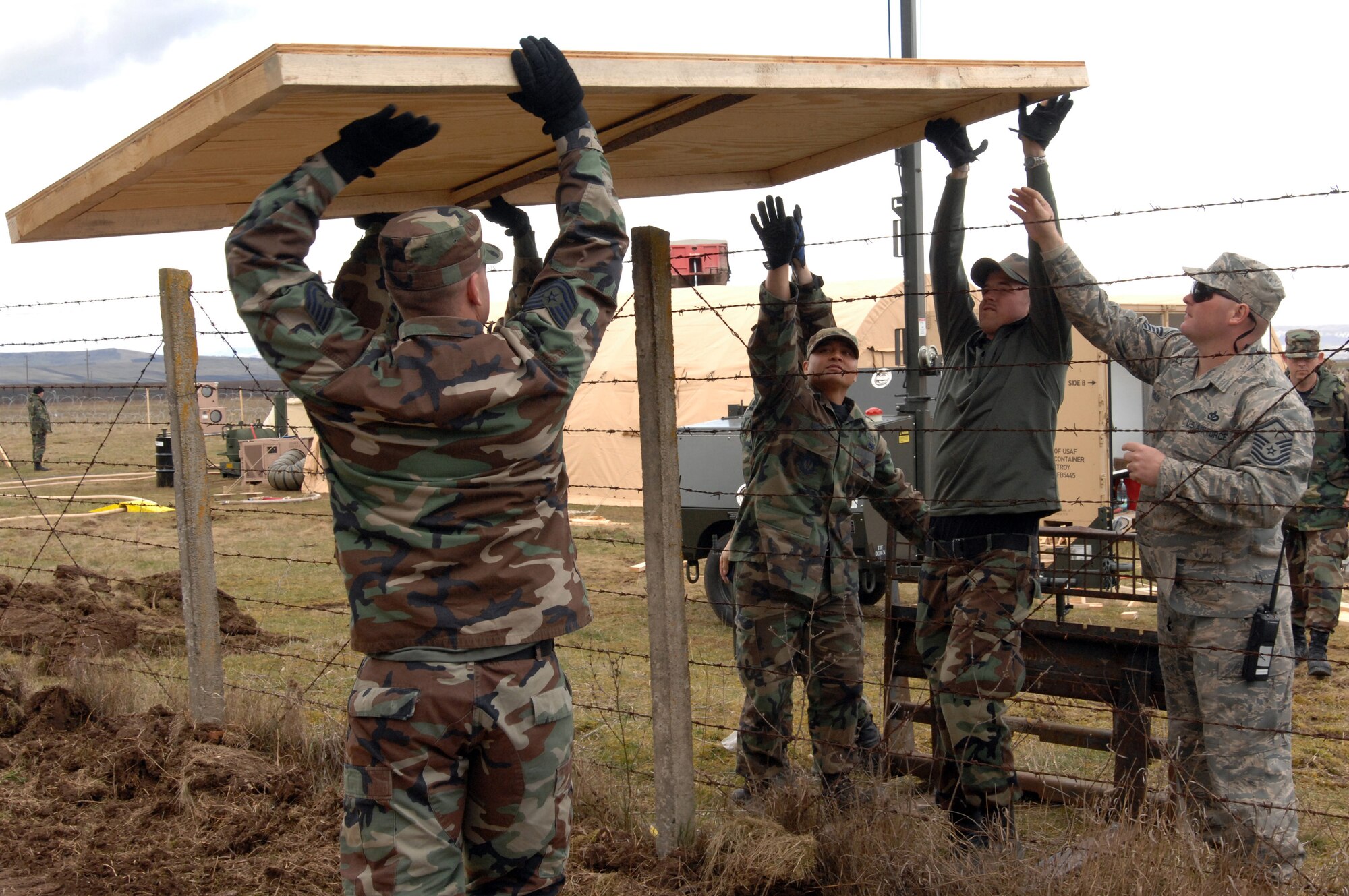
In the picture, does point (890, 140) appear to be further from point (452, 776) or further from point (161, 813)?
point (161, 813)

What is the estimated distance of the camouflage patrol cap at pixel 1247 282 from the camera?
3170 millimetres

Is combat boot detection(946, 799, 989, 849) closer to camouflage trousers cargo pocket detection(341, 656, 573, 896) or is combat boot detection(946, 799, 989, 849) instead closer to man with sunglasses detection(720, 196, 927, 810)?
man with sunglasses detection(720, 196, 927, 810)

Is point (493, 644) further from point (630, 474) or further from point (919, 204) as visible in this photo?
point (630, 474)

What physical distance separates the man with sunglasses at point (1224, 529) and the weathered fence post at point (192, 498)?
336 centimetres

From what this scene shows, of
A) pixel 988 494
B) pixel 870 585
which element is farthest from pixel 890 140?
pixel 870 585

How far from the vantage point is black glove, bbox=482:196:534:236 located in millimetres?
3891

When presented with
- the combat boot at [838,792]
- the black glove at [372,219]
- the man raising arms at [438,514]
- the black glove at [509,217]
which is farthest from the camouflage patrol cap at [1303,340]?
the man raising arms at [438,514]

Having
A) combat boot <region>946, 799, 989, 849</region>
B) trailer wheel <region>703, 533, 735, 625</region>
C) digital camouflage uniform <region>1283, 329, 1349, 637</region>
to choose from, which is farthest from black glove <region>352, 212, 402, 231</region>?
digital camouflage uniform <region>1283, 329, 1349, 637</region>

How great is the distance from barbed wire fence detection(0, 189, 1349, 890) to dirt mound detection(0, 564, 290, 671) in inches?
0.8

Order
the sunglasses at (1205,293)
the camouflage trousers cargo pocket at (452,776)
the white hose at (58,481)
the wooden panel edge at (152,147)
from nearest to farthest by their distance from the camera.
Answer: the wooden panel edge at (152,147)
the camouflage trousers cargo pocket at (452,776)
the sunglasses at (1205,293)
the white hose at (58,481)

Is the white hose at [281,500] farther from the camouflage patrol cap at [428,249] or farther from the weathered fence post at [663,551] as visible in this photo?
the camouflage patrol cap at [428,249]

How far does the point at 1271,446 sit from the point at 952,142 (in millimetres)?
1278

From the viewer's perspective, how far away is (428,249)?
2410 millimetres

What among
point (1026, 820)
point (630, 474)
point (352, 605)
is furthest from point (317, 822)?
point (630, 474)
